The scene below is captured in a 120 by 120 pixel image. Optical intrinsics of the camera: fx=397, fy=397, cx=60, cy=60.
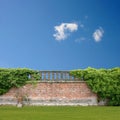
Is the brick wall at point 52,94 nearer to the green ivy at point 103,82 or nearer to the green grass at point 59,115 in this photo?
the green ivy at point 103,82

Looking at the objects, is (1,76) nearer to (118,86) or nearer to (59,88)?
(59,88)

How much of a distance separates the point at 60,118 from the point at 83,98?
11028mm

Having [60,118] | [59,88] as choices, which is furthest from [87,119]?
[59,88]

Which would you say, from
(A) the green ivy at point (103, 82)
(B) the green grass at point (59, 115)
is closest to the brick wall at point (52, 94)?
(A) the green ivy at point (103, 82)

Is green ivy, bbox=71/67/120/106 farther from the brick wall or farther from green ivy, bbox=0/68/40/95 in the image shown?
green ivy, bbox=0/68/40/95

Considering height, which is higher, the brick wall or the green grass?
the brick wall

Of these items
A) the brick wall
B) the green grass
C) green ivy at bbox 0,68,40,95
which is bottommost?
the green grass

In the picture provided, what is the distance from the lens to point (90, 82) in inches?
1050

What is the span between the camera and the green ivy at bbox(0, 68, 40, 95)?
26.4 m

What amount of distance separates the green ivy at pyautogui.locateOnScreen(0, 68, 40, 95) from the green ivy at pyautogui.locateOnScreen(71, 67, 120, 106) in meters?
2.79

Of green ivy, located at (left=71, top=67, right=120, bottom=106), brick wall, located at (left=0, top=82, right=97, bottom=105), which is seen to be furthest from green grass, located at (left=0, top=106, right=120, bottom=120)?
green ivy, located at (left=71, top=67, right=120, bottom=106)

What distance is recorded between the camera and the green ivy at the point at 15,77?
26406 mm

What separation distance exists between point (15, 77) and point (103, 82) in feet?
19.5

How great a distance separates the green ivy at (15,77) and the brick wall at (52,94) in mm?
346
